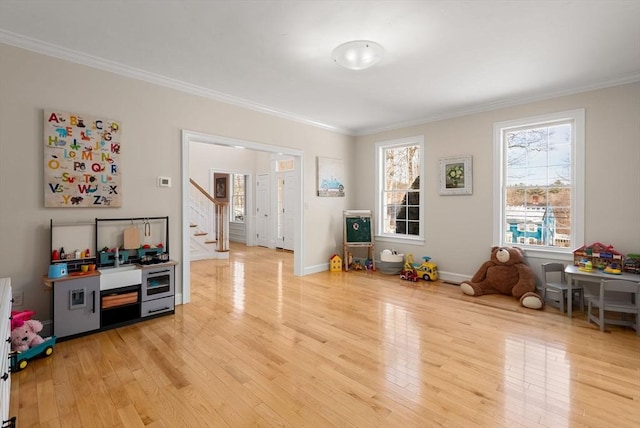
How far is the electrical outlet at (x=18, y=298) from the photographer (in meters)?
2.90

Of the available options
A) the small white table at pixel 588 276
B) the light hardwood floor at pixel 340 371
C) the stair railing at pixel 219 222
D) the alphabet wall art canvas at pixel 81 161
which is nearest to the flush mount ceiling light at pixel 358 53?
the alphabet wall art canvas at pixel 81 161

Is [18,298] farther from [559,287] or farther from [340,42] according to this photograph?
[559,287]

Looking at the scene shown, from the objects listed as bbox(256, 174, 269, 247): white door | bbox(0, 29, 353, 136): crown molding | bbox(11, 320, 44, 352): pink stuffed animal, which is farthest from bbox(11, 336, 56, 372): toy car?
bbox(256, 174, 269, 247): white door

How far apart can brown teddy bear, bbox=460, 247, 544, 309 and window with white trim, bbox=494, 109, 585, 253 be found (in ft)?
0.91

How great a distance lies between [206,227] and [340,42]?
6002 millimetres

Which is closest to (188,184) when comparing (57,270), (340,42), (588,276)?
(57,270)

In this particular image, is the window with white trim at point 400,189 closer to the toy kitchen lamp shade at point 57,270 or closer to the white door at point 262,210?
the white door at point 262,210

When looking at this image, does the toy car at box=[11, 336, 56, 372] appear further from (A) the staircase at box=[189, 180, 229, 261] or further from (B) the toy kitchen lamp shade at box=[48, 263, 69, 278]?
(A) the staircase at box=[189, 180, 229, 261]

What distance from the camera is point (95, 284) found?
305cm

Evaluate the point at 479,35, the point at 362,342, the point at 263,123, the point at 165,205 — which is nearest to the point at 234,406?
the point at 362,342

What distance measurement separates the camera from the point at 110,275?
124 inches

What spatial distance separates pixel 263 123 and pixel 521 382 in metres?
4.41

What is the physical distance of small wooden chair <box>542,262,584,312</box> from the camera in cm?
376

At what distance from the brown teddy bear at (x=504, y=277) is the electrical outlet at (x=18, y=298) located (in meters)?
5.10
